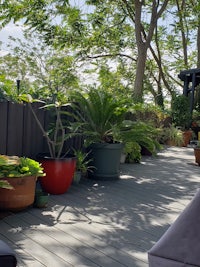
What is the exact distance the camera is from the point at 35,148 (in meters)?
4.40

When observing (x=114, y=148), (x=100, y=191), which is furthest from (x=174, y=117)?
(x=100, y=191)

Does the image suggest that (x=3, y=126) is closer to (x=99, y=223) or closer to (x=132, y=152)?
(x=99, y=223)

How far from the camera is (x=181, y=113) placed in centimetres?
1157

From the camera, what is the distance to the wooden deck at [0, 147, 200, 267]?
234 cm

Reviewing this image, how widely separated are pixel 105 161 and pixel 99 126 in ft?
1.71

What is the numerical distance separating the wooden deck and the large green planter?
0.14m

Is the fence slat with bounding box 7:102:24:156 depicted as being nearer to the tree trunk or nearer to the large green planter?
the large green planter

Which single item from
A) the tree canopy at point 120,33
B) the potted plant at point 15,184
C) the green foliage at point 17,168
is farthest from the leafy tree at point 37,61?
the potted plant at point 15,184

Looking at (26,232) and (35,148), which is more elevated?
(35,148)

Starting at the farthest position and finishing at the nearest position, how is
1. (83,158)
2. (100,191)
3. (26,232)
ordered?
(83,158), (100,191), (26,232)

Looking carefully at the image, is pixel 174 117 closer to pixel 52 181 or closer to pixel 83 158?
pixel 83 158

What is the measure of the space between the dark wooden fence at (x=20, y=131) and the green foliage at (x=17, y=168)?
0.62 metres

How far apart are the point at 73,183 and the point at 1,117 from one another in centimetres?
137

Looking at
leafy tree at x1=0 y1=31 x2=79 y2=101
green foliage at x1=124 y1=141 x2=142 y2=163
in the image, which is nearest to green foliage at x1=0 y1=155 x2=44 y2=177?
green foliage at x1=124 y1=141 x2=142 y2=163
